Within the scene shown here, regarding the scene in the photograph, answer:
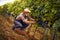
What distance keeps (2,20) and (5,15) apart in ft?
0.29

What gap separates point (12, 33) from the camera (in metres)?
3.81

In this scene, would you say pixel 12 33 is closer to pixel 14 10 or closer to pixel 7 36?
pixel 7 36

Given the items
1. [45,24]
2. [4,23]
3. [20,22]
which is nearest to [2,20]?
[4,23]

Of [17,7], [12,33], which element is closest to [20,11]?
[17,7]

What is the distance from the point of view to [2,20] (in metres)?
3.87

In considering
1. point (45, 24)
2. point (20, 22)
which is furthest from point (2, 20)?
point (45, 24)

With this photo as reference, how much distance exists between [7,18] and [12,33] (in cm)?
24

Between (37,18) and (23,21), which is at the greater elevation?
(23,21)

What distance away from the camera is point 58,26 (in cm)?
366

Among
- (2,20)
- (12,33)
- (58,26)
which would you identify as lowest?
(58,26)

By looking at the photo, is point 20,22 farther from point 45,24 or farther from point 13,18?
point 45,24

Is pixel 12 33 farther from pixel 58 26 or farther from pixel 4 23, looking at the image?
pixel 58 26

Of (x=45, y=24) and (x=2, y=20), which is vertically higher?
(x=2, y=20)

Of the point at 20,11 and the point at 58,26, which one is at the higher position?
the point at 20,11
